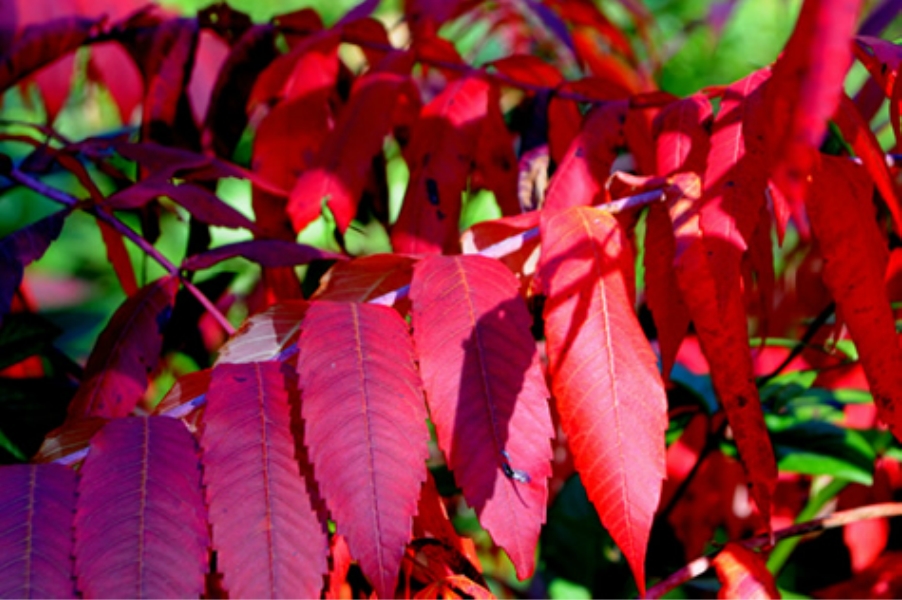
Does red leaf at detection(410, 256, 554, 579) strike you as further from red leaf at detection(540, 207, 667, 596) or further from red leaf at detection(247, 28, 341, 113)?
red leaf at detection(247, 28, 341, 113)

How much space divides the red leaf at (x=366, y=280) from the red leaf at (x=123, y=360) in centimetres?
14

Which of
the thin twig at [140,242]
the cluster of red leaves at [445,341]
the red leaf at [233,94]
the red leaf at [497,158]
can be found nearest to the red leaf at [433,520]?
the cluster of red leaves at [445,341]

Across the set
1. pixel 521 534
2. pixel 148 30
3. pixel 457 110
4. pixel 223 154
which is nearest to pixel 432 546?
pixel 521 534

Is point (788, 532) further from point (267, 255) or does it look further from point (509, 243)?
point (267, 255)

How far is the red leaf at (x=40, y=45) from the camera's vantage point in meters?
0.80

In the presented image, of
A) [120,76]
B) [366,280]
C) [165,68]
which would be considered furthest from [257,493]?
[120,76]

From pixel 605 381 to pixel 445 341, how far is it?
0.31 ft

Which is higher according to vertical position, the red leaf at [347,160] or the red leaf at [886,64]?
the red leaf at [886,64]

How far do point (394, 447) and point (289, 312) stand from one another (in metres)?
0.15

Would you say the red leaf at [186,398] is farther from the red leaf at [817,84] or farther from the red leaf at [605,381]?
the red leaf at [817,84]

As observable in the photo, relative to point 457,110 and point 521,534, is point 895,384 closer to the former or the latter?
point 521,534

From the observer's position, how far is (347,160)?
0.67 meters

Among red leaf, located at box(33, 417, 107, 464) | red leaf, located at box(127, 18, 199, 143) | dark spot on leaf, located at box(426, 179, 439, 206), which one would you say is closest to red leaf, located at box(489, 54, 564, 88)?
dark spot on leaf, located at box(426, 179, 439, 206)

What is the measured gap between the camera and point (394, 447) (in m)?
0.44
